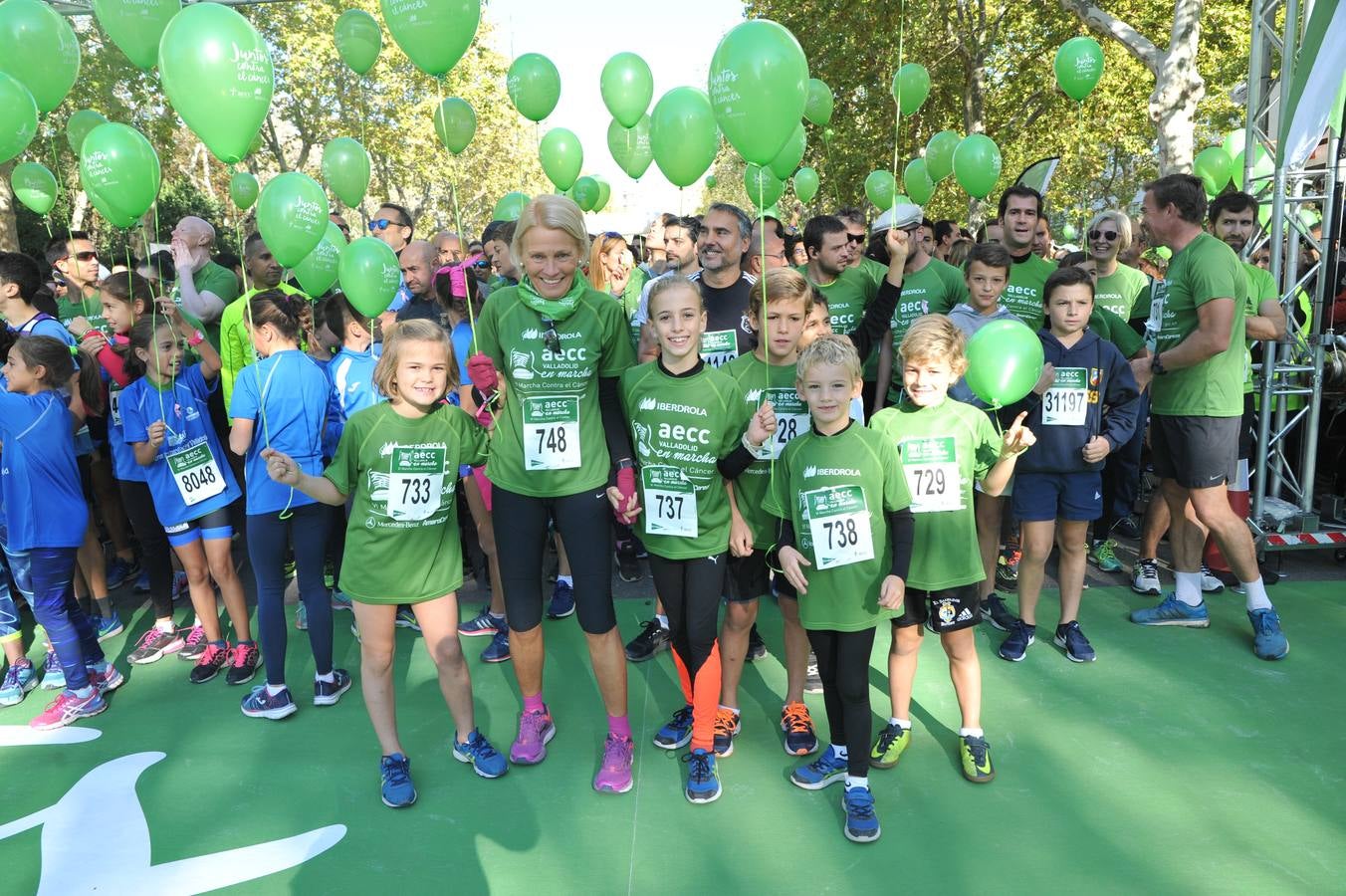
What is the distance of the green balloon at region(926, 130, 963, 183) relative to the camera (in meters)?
7.53

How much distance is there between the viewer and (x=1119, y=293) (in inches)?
197

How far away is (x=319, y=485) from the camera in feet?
9.73

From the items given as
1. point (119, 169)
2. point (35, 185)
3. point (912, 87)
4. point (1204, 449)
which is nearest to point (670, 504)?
point (1204, 449)

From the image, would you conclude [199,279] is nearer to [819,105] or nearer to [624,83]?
[624,83]

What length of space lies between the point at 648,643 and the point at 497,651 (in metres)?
0.76

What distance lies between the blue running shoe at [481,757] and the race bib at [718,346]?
1.79 m

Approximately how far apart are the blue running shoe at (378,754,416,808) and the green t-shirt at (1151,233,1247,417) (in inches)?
154

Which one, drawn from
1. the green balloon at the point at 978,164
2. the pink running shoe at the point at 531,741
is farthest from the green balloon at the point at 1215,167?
the pink running shoe at the point at 531,741

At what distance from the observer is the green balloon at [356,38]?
553 centimetres

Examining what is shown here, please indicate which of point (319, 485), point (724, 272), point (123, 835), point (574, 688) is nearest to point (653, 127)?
point (724, 272)

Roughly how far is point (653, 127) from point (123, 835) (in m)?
3.54

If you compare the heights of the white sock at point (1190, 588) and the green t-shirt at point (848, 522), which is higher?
the green t-shirt at point (848, 522)

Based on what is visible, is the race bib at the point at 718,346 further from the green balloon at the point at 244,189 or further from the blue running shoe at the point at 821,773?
the green balloon at the point at 244,189

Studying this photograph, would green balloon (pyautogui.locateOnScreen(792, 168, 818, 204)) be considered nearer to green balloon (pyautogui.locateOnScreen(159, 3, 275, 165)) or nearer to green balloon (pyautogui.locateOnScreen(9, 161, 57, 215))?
green balloon (pyautogui.locateOnScreen(9, 161, 57, 215))
